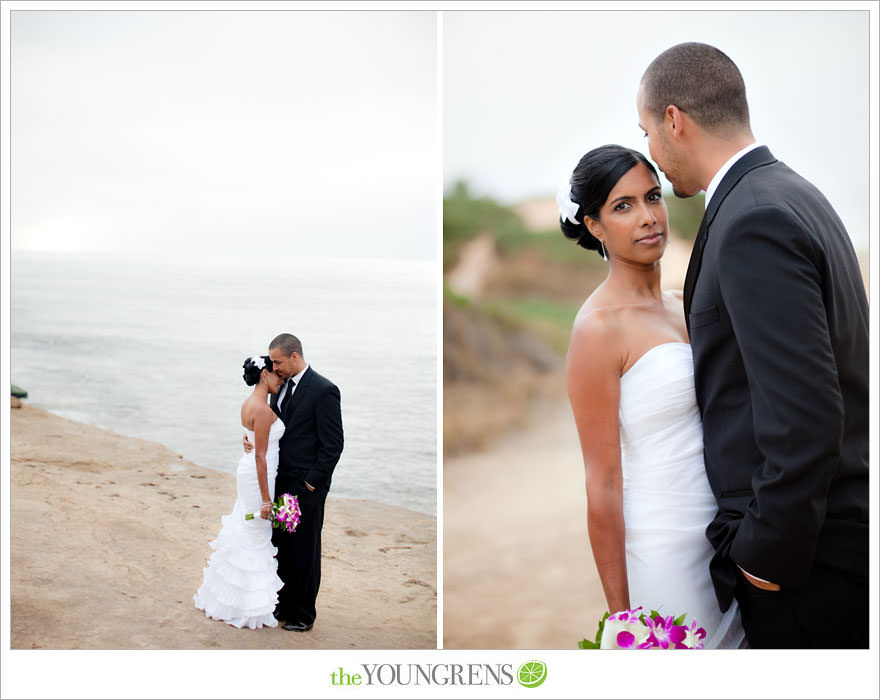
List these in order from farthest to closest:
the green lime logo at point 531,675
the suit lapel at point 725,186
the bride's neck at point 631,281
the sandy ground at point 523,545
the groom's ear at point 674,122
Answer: the sandy ground at point 523,545 → the green lime logo at point 531,675 → the bride's neck at point 631,281 → the groom's ear at point 674,122 → the suit lapel at point 725,186

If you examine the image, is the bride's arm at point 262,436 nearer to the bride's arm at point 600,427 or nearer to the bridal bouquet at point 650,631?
the bride's arm at point 600,427

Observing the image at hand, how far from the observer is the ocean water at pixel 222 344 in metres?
2.63

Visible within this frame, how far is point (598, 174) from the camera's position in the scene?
6.98 feet

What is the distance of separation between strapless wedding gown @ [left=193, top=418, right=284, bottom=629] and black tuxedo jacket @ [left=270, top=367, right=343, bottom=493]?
0.12ft

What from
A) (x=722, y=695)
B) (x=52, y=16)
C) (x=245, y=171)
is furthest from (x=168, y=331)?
(x=722, y=695)

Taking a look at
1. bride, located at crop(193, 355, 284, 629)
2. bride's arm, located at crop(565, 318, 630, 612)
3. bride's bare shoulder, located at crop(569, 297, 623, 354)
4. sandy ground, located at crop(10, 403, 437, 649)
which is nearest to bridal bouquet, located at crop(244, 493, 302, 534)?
bride, located at crop(193, 355, 284, 629)

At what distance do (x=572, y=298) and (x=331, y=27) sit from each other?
173 cm

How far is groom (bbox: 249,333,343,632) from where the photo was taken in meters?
2.63

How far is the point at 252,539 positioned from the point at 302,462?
320 millimetres

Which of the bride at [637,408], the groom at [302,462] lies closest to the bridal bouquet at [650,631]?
the bride at [637,408]

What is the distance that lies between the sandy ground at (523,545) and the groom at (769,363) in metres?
2.88

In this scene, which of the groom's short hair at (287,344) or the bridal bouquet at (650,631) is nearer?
the bridal bouquet at (650,631)

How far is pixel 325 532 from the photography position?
2.81 m

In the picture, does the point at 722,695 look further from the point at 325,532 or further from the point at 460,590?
the point at 460,590
